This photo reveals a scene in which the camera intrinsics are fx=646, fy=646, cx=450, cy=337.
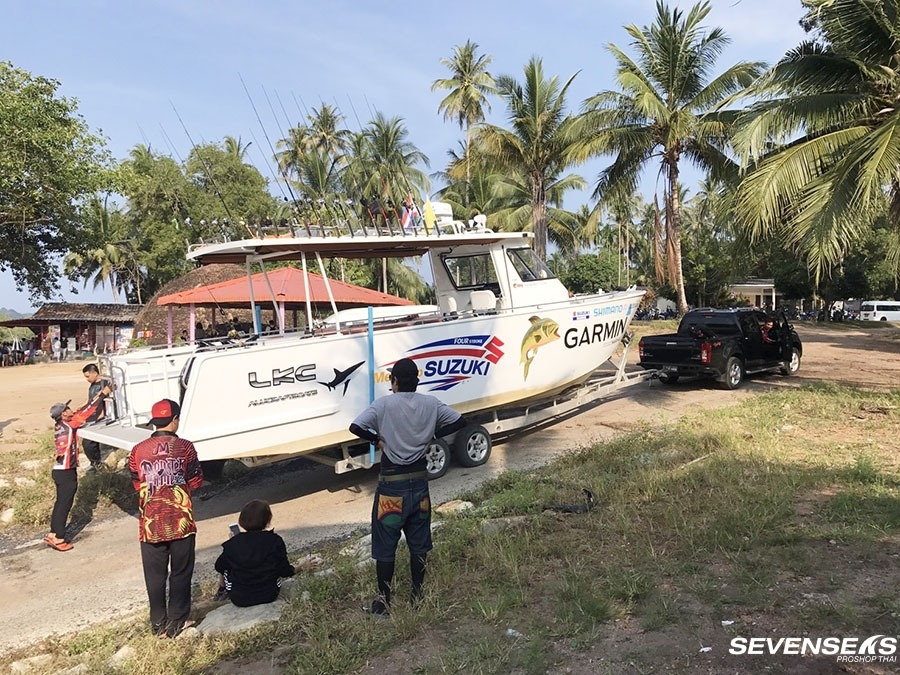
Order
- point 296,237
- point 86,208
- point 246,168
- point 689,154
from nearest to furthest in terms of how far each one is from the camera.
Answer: point 296,237, point 86,208, point 689,154, point 246,168

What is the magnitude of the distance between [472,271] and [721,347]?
5881 mm

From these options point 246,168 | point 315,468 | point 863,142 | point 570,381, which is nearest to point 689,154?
point 863,142

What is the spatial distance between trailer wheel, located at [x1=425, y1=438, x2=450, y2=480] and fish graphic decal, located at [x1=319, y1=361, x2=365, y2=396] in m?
1.33

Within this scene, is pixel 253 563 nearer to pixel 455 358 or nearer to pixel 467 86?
pixel 455 358

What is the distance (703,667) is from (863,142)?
9.77 m

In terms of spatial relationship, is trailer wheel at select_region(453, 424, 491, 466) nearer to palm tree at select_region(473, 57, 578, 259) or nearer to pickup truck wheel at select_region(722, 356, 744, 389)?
pickup truck wheel at select_region(722, 356, 744, 389)

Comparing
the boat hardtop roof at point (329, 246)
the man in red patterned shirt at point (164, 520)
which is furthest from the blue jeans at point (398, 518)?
the boat hardtop roof at point (329, 246)

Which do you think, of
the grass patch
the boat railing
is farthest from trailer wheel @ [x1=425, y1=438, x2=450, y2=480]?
the boat railing

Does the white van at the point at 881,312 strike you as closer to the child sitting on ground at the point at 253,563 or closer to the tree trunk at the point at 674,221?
the tree trunk at the point at 674,221

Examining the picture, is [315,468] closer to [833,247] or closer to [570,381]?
[570,381]

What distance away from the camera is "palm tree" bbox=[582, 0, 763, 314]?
69.2 feet

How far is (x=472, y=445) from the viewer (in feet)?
27.3

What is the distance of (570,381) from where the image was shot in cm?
980

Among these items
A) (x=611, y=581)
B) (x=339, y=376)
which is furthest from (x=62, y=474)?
(x=611, y=581)
